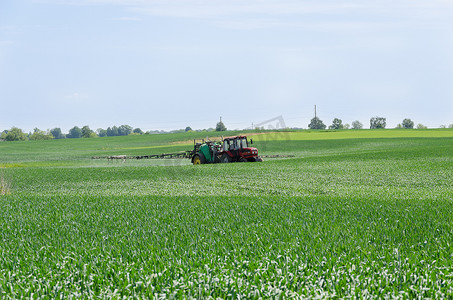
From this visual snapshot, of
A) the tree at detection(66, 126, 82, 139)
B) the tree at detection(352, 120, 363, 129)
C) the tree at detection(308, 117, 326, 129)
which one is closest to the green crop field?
the tree at detection(308, 117, 326, 129)

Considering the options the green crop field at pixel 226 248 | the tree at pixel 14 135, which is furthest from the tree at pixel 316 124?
the green crop field at pixel 226 248

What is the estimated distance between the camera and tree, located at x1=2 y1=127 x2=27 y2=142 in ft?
426

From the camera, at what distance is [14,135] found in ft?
427

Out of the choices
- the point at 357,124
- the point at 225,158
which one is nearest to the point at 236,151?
the point at 225,158

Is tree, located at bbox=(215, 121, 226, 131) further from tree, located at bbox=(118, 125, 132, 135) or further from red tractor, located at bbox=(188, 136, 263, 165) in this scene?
tree, located at bbox=(118, 125, 132, 135)

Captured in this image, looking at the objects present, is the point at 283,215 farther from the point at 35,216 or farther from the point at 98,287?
the point at 35,216

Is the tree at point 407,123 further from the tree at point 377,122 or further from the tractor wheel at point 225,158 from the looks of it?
Result: the tractor wheel at point 225,158

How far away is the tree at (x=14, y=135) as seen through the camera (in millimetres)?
129875

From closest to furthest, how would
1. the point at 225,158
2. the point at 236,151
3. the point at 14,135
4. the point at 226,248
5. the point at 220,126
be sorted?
the point at 226,248, the point at 236,151, the point at 225,158, the point at 220,126, the point at 14,135

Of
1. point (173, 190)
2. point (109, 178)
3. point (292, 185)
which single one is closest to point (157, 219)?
point (173, 190)

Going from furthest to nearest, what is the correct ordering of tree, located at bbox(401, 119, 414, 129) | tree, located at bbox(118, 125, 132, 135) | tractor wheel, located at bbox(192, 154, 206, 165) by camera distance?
1. tree, located at bbox(118, 125, 132, 135)
2. tree, located at bbox(401, 119, 414, 129)
3. tractor wheel, located at bbox(192, 154, 206, 165)

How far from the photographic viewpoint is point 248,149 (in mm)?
30656

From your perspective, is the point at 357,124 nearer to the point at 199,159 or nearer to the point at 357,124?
the point at 357,124

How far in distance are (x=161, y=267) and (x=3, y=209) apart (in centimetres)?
832
